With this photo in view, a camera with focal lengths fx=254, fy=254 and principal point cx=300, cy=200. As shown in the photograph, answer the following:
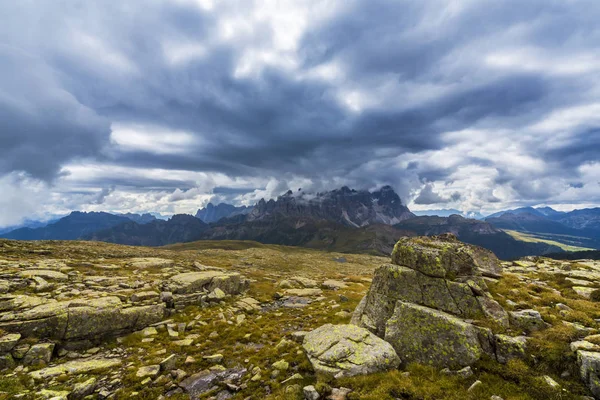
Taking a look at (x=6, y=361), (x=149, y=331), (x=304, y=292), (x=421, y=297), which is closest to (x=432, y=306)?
(x=421, y=297)

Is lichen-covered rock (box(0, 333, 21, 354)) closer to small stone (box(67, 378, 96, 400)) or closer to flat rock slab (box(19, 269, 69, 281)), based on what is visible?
small stone (box(67, 378, 96, 400))

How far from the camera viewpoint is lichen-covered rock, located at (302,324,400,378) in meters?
14.0

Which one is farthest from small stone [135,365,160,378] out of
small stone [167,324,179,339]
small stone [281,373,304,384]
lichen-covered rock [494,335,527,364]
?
lichen-covered rock [494,335,527,364]

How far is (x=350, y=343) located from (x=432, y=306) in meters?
6.47

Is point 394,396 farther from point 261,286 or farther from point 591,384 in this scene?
point 261,286

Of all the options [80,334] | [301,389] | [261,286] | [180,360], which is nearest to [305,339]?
[301,389]

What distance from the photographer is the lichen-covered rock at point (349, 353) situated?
14000 millimetres

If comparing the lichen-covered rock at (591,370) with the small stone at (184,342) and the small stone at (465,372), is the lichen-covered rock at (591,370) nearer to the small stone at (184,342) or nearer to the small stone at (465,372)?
the small stone at (465,372)

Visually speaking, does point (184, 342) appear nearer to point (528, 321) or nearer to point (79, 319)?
point (79, 319)

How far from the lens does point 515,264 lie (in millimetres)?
38781

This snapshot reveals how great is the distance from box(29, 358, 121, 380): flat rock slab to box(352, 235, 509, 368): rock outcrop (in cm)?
1877

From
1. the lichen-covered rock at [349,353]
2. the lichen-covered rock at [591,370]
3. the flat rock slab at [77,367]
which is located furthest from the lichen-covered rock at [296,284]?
the lichen-covered rock at [591,370]

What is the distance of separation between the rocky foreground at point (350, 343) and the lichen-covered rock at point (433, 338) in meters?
0.06

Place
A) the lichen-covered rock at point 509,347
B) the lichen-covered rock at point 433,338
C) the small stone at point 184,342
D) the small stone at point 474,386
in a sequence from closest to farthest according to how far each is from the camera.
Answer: the small stone at point 474,386 → the lichen-covered rock at point 509,347 → the lichen-covered rock at point 433,338 → the small stone at point 184,342
